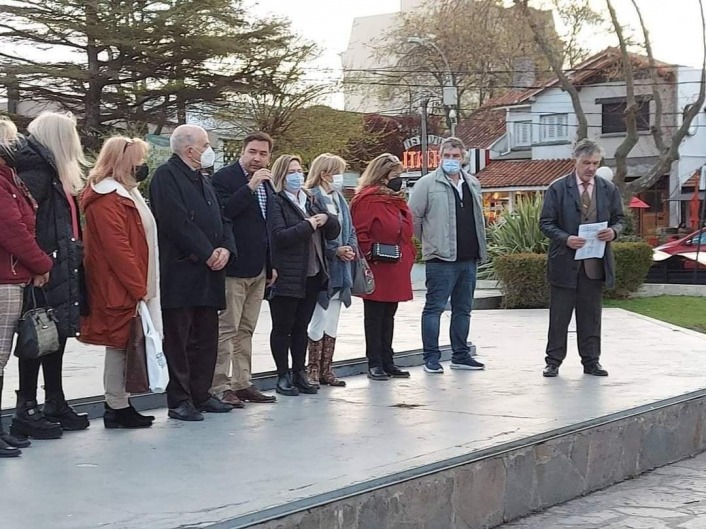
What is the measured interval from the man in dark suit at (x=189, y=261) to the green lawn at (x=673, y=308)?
9142mm

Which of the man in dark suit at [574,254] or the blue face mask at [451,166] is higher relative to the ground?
the blue face mask at [451,166]

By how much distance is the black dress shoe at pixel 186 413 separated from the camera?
6.50 m

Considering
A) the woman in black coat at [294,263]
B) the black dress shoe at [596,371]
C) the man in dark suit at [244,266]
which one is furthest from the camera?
the black dress shoe at [596,371]

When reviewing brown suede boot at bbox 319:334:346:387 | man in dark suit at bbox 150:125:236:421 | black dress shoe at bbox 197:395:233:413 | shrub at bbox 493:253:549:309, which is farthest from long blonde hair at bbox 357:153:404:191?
shrub at bbox 493:253:549:309

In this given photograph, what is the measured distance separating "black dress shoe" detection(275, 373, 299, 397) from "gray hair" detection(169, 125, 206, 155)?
1946 mm

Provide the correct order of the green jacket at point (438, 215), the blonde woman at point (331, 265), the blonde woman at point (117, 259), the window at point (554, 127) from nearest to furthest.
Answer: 1. the blonde woman at point (117, 259)
2. the blonde woman at point (331, 265)
3. the green jacket at point (438, 215)
4. the window at point (554, 127)

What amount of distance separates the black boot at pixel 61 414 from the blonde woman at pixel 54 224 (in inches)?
6.9

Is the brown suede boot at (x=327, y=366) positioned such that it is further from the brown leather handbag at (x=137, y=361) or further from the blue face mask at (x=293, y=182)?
the brown leather handbag at (x=137, y=361)

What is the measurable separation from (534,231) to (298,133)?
2095 centimetres

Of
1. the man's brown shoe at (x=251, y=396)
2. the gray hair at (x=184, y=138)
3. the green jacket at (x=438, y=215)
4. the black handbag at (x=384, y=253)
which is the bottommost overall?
the man's brown shoe at (x=251, y=396)

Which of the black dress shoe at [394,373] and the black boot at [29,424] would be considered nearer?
the black boot at [29,424]

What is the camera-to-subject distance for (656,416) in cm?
689

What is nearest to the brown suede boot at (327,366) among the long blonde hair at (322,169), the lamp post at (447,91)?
the long blonde hair at (322,169)

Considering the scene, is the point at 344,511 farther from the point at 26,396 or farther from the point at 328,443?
the point at 26,396
